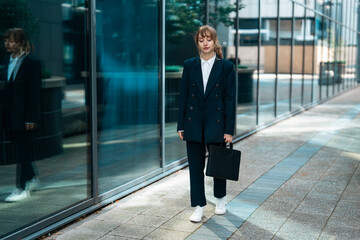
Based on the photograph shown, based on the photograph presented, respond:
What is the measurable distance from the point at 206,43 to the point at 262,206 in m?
1.83

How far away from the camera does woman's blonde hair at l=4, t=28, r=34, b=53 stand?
4047 mm

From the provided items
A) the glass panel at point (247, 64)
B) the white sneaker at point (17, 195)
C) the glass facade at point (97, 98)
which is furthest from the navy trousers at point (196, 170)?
the glass panel at point (247, 64)

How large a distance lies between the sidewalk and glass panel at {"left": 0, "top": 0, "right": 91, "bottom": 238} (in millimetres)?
403

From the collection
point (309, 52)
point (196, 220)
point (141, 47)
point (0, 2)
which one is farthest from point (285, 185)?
point (309, 52)

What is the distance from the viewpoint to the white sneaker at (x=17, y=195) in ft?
13.7

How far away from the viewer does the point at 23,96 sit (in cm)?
436

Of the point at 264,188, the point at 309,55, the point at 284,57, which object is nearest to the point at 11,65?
the point at 264,188

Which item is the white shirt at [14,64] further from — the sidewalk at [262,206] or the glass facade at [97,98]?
the sidewalk at [262,206]

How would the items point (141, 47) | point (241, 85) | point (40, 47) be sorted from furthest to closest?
point (241, 85) → point (141, 47) → point (40, 47)

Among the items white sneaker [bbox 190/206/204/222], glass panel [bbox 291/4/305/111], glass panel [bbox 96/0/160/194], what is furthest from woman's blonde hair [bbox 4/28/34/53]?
glass panel [bbox 291/4/305/111]

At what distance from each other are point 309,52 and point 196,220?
13.3 m

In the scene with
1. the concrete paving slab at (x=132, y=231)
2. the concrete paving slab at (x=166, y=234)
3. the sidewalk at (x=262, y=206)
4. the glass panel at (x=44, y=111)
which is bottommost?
the concrete paving slab at (x=132, y=231)

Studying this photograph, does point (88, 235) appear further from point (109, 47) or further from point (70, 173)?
point (109, 47)

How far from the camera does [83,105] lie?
16.8 ft
